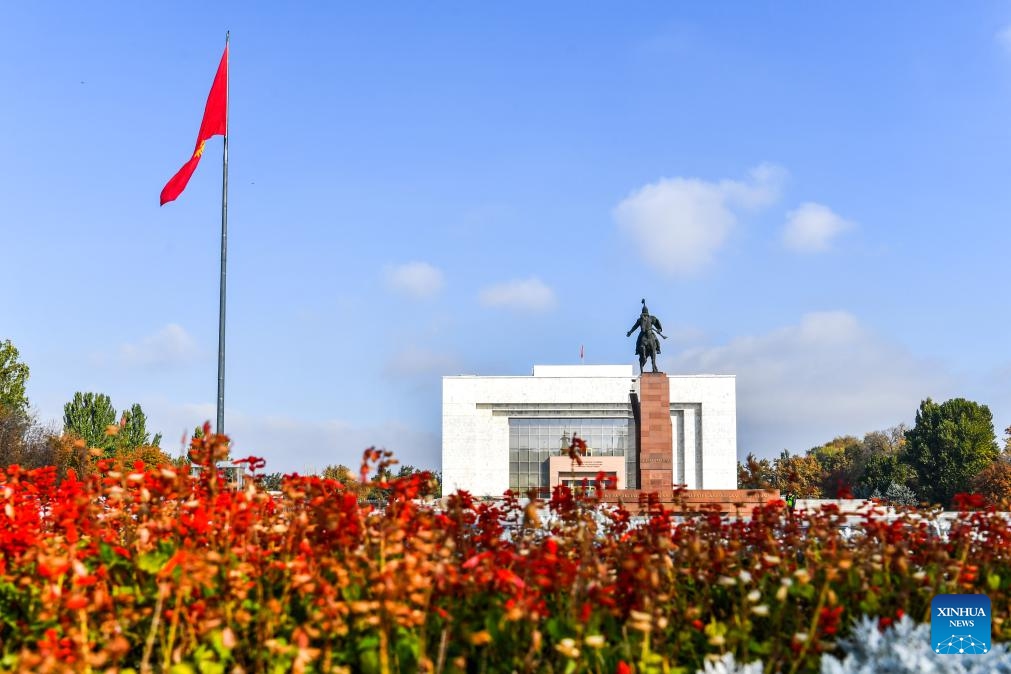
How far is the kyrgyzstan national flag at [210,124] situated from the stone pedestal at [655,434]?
11.4 metres

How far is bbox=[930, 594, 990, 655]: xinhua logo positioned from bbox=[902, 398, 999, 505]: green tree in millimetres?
61223

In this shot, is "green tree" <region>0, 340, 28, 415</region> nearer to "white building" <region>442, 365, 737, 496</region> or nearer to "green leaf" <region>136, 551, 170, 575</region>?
"white building" <region>442, 365, 737, 496</region>

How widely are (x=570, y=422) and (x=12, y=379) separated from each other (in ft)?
105

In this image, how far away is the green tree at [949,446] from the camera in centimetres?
6069

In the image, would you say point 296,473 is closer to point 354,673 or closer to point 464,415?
point 354,673

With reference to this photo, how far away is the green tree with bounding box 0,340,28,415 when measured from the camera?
1785 inches

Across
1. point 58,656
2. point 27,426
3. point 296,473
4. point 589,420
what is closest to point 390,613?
point 58,656

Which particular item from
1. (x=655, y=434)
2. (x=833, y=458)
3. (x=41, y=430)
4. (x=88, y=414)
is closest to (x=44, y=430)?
(x=41, y=430)

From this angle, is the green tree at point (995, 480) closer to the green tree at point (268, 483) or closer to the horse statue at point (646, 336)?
the horse statue at point (646, 336)

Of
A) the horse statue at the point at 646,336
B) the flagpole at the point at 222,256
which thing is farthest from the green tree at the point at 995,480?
the flagpole at the point at 222,256

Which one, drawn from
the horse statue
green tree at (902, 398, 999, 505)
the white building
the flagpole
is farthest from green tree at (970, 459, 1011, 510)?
the flagpole

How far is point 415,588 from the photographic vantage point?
13.1ft

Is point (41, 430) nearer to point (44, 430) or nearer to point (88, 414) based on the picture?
point (44, 430)

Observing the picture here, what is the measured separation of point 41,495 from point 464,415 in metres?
50.4
